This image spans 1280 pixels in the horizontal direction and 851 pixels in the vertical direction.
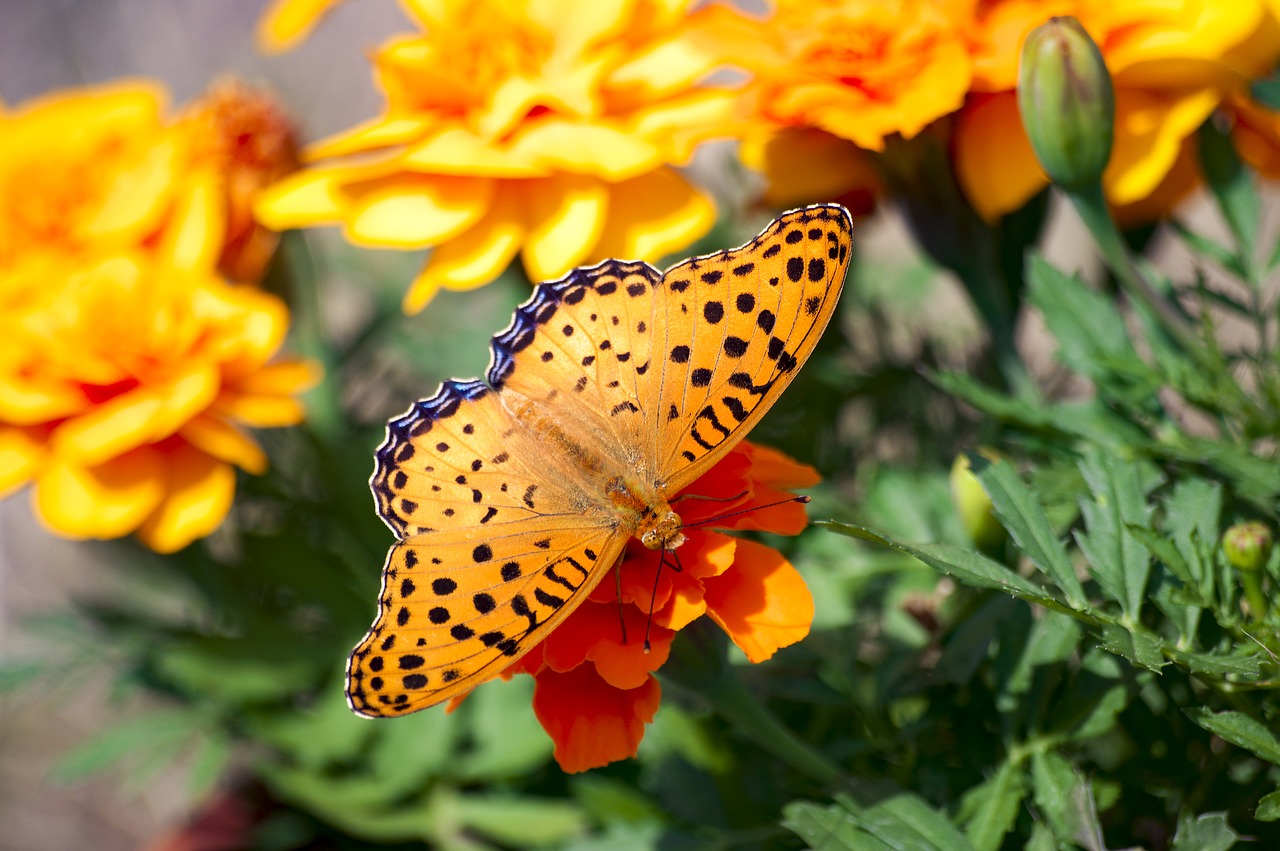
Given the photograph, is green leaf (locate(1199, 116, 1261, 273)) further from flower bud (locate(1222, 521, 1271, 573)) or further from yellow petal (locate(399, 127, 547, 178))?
yellow petal (locate(399, 127, 547, 178))

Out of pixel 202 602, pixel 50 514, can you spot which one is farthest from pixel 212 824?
pixel 50 514

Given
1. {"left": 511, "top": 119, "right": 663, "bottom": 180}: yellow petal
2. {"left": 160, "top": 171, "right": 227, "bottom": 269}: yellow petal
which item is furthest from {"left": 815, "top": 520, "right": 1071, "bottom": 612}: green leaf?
{"left": 160, "top": 171, "right": 227, "bottom": 269}: yellow petal

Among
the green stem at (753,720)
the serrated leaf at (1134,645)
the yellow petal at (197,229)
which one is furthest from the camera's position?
the yellow petal at (197,229)

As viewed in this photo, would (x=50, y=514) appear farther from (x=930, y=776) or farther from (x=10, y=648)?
(x=10, y=648)

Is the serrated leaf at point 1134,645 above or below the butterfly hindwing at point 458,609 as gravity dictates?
below

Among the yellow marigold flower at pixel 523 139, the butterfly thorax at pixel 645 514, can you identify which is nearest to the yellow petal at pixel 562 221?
the yellow marigold flower at pixel 523 139

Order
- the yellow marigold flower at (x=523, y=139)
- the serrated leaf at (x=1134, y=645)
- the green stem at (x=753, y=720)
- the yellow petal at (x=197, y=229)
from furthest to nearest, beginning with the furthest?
the yellow petal at (x=197, y=229) < the yellow marigold flower at (x=523, y=139) < the green stem at (x=753, y=720) < the serrated leaf at (x=1134, y=645)

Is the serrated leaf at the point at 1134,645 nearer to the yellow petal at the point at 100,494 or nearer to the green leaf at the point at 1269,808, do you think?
the green leaf at the point at 1269,808
